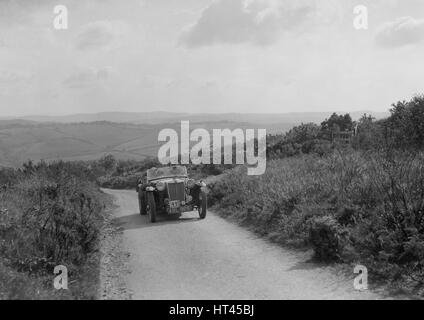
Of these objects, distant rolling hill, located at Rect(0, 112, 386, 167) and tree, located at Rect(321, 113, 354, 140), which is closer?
tree, located at Rect(321, 113, 354, 140)

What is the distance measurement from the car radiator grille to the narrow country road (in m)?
2.05

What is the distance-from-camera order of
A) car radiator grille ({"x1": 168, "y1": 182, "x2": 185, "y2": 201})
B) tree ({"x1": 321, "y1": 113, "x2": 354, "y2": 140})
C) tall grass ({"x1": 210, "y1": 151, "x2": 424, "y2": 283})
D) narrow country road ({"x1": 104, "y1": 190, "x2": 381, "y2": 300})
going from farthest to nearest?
tree ({"x1": 321, "y1": 113, "x2": 354, "y2": 140})
car radiator grille ({"x1": 168, "y1": 182, "x2": 185, "y2": 201})
tall grass ({"x1": 210, "y1": 151, "x2": 424, "y2": 283})
narrow country road ({"x1": 104, "y1": 190, "x2": 381, "y2": 300})

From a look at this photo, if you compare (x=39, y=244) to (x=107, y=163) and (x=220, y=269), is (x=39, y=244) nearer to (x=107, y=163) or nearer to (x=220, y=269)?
(x=220, y=269)

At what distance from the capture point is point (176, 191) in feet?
53.0

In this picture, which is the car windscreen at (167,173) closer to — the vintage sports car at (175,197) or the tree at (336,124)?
the vintage sports car at (175,197)

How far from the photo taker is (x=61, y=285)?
25.1ft

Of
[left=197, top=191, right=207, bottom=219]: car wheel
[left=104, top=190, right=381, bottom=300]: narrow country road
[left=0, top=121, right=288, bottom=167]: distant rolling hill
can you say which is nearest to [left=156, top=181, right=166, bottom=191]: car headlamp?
[left=197, top=191, right=207, bottom=219]: car wheel

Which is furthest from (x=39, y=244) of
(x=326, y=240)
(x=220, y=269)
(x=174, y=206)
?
(x=174, y=206)

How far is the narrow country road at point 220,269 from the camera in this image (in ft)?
25.5

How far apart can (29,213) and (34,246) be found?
247cm

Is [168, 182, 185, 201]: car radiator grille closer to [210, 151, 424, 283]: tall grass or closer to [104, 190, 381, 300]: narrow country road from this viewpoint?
[210, 151, 424, 283]: tall grass

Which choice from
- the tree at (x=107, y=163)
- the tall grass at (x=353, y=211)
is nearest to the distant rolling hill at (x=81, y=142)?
the tree at (x=107, y=163)

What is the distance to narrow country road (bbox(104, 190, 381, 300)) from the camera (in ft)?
25.5

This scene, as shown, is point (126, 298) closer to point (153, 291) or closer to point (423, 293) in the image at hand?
point (153, 291)
